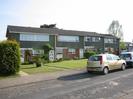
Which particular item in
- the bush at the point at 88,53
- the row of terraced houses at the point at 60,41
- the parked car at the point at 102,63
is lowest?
the parked car at the point at 102,63

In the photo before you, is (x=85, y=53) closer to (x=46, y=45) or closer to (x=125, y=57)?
(x=46, y=45)

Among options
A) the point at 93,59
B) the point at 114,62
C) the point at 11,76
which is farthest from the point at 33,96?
the point at 114,62

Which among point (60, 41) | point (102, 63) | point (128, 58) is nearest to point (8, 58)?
point (102, 63)

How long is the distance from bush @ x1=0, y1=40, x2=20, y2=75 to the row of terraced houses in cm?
1643

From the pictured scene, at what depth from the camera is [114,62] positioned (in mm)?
18578

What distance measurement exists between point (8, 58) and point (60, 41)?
26691mm

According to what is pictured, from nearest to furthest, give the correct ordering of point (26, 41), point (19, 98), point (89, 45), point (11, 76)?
point (19, 98) < point (11, 76) < point (26, 41) < point (89, 45)

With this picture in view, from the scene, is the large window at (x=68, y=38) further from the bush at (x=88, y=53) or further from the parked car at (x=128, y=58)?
the parked car at (x=128, y=58)

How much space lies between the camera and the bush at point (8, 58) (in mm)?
16344

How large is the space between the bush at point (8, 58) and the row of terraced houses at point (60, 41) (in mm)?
16431

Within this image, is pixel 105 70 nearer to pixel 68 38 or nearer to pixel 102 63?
pixel 102 63

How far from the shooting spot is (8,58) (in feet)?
54.2

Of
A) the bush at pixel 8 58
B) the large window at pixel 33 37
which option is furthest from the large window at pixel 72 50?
the bush at pixel 8 58

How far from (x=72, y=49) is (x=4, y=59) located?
29.1 m
